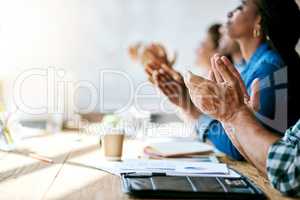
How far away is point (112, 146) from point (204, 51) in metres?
1.50

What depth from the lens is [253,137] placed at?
3.88ft

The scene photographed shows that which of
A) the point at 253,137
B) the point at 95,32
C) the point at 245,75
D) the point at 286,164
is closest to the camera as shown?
the point at 286,164

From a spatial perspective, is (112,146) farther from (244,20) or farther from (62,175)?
(244,20)

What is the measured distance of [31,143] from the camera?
1879mm

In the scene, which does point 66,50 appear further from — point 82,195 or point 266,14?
point 82,195

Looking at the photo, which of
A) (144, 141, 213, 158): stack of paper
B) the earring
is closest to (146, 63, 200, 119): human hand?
(144, 141, 213, 158): stack of paper

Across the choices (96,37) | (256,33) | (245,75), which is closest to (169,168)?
(245,75)

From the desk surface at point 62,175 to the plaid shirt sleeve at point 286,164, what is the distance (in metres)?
0.04

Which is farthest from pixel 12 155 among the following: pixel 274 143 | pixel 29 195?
pixel 274 143

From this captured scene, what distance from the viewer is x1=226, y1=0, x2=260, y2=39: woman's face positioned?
2.03 meters

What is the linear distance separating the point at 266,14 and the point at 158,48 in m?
0.84

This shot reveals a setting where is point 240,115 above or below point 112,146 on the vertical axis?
above

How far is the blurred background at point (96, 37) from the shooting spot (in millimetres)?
2623

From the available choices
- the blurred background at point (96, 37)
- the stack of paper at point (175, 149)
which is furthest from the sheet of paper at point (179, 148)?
the blurred background at point (96, 37)
